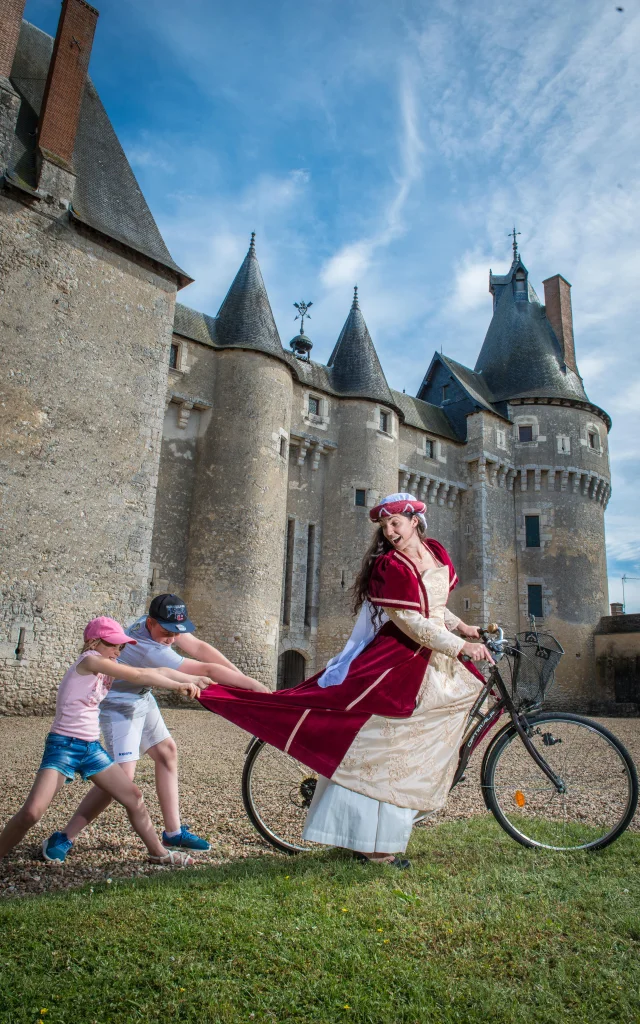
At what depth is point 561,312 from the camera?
28.9m

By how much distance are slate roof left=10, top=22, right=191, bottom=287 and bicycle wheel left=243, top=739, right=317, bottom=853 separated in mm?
13255

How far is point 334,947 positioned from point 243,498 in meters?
15.4

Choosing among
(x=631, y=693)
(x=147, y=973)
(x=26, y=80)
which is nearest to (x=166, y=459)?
(x=26, y=80)

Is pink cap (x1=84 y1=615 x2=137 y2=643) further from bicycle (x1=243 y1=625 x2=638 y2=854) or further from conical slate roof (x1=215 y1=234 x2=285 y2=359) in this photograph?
conical slate roof (x1=215 y1=234 x2=285 y2=359)

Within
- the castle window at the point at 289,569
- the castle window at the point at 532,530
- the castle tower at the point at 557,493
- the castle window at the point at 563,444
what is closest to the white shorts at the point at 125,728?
the castle window at the point at 289,569

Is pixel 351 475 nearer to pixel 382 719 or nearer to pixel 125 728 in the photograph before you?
pixel 125 728

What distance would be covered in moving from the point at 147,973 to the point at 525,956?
1237 mm

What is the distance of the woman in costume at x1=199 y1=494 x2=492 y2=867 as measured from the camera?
3.17 meters

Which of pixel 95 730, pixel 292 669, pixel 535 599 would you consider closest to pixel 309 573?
pixel 292 669

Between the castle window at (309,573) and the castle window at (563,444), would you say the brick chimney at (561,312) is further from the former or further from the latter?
the castle window at (309,573)

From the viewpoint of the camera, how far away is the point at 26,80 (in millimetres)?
14656

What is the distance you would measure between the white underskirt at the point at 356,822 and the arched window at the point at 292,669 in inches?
708

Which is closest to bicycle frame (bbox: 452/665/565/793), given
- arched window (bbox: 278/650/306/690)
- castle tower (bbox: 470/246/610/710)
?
arched window (bbox: 278/650/306/690)

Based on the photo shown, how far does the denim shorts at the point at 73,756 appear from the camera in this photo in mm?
3225
